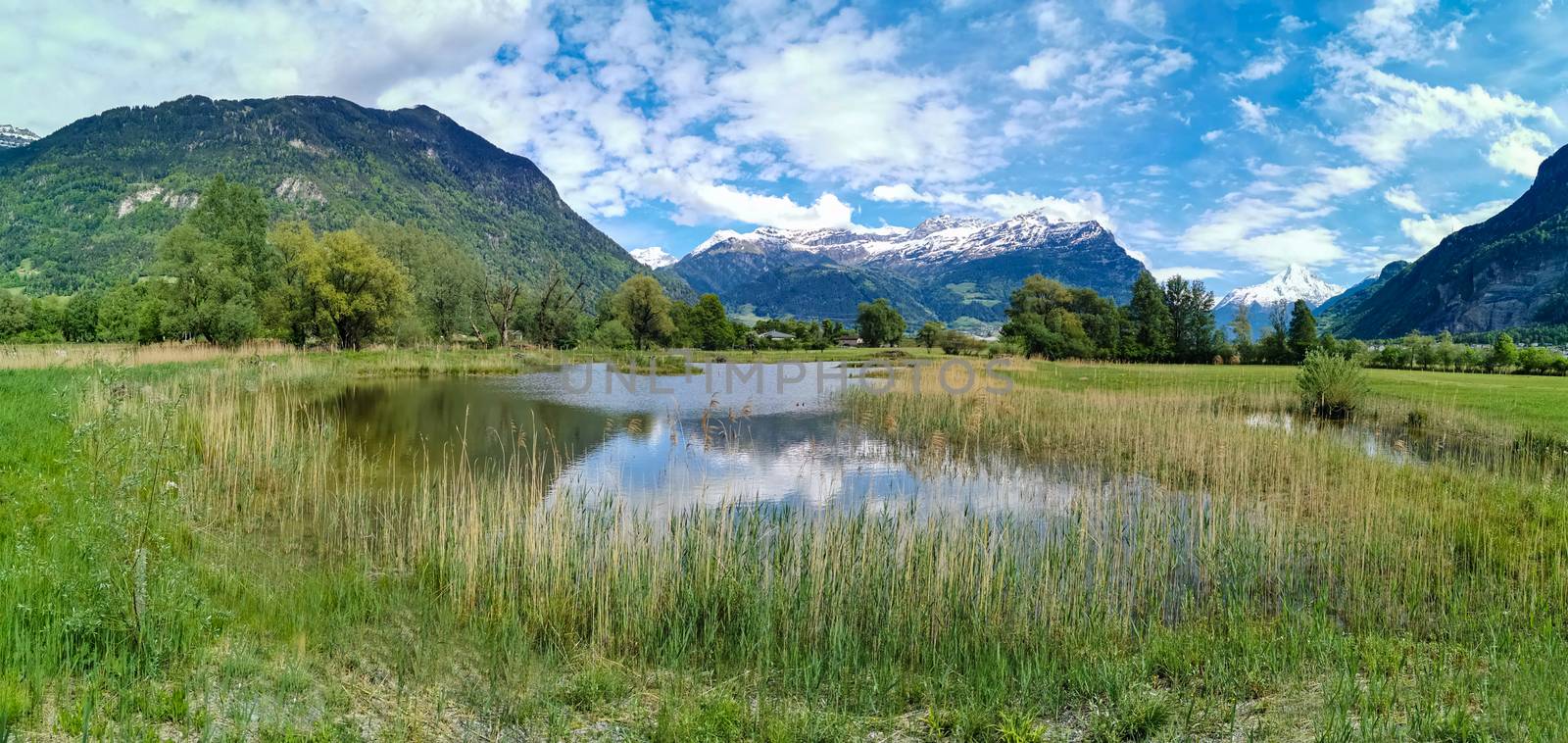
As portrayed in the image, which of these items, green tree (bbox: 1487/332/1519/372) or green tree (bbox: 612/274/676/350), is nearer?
green tree (bbox: 1487/332/1519/372)

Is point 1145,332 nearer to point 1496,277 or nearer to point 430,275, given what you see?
point 430,275

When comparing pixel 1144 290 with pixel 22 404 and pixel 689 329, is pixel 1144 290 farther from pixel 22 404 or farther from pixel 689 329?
pixel 22 404

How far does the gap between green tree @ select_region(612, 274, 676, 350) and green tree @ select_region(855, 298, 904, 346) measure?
121 ft

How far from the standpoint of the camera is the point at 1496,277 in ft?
513

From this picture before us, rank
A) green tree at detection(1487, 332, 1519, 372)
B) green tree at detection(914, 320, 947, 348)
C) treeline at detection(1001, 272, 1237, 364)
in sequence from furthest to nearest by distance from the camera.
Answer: green tree at detection(914, 320, 947, 348), treeline at detection(1001, 272, 1237, 364), green tree at detection(1487, 332, 1519, 372)

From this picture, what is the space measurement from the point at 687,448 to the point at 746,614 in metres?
7.87

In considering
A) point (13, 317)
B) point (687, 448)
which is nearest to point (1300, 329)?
point (687, 448)

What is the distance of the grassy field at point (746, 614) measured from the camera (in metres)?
4.40

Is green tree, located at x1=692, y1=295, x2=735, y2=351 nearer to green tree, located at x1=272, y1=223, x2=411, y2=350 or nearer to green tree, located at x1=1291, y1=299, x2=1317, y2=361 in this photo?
green tree, located at x1=272, y1=223, x2=411, y2=350

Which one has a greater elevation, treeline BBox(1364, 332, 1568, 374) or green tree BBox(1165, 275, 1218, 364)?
green tree BBox(1165, 275, 1218, 364)

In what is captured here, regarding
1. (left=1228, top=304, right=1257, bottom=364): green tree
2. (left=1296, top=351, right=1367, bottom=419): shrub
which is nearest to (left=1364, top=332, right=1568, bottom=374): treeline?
(left=1228, top=304, right=1257, bottom=364): green tree

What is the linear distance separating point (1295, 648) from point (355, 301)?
46014mm

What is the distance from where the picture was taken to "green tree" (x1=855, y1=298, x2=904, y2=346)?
4035 inches

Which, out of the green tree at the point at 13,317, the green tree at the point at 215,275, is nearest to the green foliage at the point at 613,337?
the green tree at the point at 215,275
